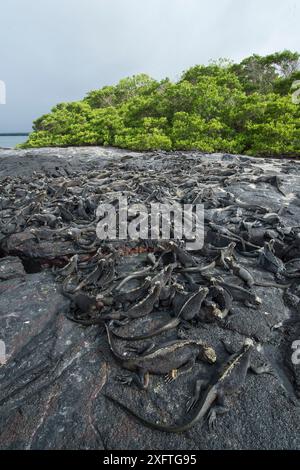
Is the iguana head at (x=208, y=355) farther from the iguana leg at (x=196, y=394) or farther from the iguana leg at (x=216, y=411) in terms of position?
the iguana leg at (x=216, y=411)

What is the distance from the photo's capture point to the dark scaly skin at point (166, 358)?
3.99m

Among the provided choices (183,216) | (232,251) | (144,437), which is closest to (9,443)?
(144,437)

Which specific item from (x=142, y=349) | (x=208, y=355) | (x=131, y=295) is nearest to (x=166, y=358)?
(x=142, y=349)

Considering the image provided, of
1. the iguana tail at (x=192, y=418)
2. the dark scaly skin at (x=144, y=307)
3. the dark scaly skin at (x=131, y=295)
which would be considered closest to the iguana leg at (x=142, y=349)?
the dark scaly skin at (x=144, y=307)

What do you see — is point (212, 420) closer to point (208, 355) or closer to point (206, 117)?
point (208, 355)

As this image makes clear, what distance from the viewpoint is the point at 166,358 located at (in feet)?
13.4

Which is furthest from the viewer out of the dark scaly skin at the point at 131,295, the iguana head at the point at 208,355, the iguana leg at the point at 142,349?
the dark scaly skin at the point at 131,295

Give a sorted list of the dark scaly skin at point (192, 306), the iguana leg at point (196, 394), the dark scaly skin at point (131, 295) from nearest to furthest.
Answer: the iguana leg at point (196, 394) < the dark scaly skin at point (192, 306) < the dark scaly skin at point (131, 295)

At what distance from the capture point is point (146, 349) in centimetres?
430

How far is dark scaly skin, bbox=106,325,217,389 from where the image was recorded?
399 centimetres

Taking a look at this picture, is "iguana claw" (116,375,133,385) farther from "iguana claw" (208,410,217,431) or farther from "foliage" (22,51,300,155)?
"foliage" (22,51,300,155)

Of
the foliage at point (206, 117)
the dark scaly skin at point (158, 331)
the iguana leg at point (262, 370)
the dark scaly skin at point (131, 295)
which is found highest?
the foliage at point (206, 117)

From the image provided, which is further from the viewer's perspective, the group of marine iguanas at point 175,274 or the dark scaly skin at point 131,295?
the dark scaly skin at point 131,295

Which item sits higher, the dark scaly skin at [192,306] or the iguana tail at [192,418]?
the dark scaly skin at [192,306]
